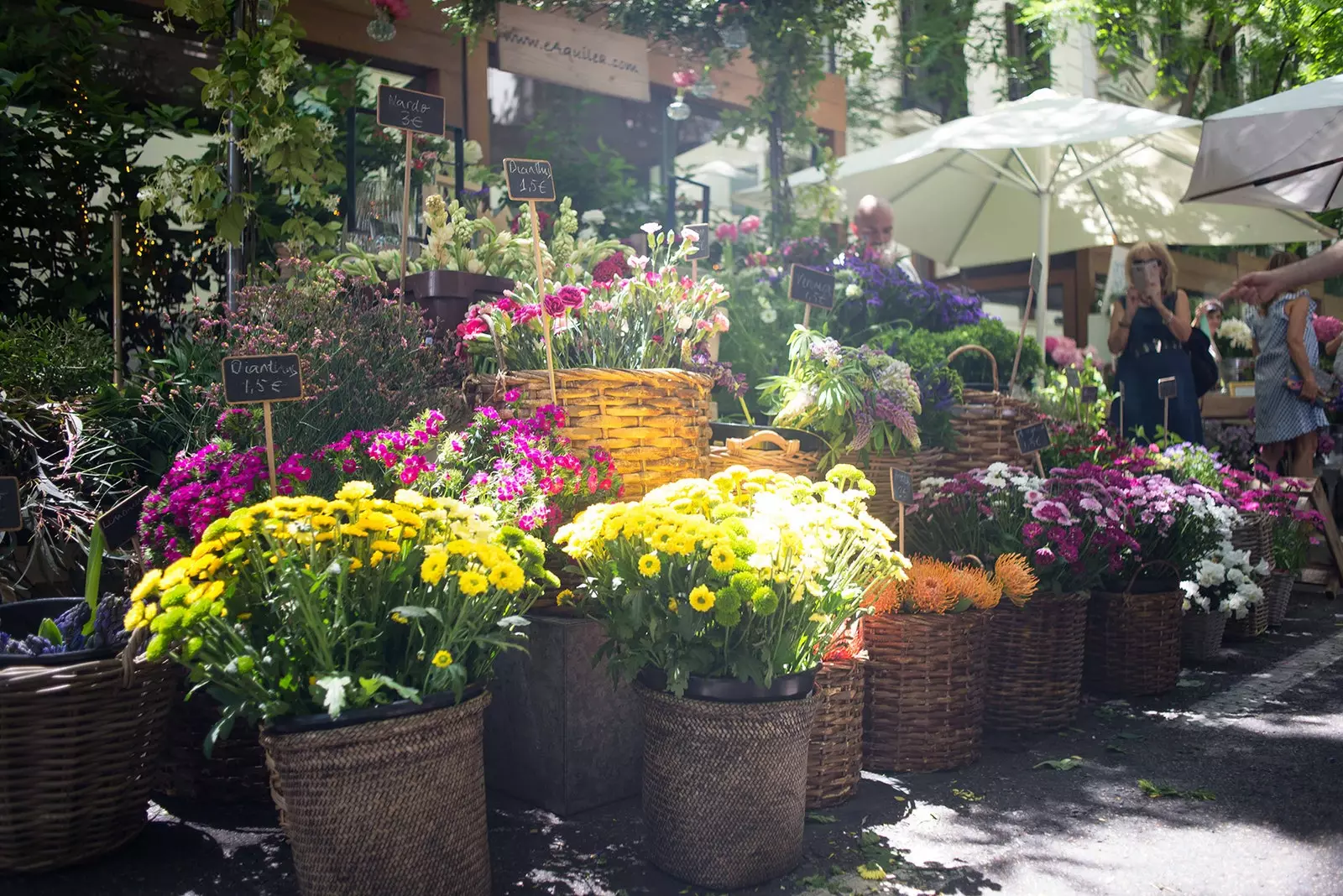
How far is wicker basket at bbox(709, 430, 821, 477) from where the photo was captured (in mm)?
3568

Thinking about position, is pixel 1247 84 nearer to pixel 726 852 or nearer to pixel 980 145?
pixel 980 145

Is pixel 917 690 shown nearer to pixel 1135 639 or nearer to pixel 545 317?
pixel 1135 639

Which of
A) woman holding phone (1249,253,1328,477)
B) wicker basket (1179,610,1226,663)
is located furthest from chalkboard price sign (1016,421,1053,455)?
woman holding phone (1249,253,1328,477)

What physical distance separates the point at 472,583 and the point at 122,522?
1.58 metres

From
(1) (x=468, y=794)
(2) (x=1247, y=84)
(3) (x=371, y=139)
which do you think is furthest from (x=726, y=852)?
(2) (x=1247, y=84)

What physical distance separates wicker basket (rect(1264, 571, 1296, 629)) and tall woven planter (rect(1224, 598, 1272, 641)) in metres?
0.17

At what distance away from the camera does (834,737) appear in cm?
288

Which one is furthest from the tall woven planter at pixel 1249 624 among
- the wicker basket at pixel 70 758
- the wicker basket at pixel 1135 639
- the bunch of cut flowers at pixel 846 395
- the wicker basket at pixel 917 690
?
the wicker basket at pixel 70 758

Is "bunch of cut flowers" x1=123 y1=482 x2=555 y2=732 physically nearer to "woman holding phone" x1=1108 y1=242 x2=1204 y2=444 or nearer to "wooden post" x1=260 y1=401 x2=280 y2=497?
"wooden post" x1=260 y1=401 x2=280 y2=497

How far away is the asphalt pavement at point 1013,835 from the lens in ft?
7.85

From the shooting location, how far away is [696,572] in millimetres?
2383

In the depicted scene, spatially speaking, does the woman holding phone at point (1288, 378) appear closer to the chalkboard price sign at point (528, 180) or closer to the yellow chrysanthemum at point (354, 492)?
the chalkboard price sign at point (528, 180)

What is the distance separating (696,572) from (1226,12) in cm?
925

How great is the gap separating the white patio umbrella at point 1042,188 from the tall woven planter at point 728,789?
4535 millimetres
